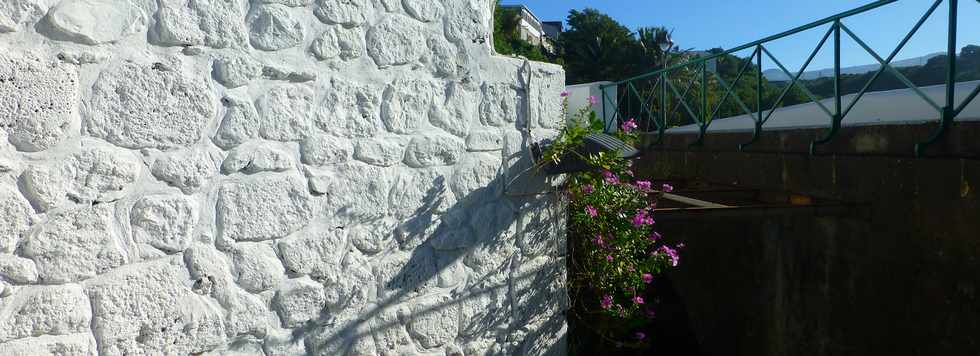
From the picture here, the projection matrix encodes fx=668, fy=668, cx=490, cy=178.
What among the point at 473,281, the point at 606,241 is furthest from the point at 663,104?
the point at 473,281

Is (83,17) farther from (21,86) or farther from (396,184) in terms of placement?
(396,184)

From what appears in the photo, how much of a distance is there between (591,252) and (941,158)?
5.99ft

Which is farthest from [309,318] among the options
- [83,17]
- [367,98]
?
[83,17]

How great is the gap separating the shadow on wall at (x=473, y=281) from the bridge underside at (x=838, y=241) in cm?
120

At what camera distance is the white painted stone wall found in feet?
5.75

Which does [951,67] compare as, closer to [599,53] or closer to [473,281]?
[473,281]

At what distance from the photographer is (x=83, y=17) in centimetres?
178

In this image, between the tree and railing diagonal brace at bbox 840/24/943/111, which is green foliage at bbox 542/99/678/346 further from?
the tree

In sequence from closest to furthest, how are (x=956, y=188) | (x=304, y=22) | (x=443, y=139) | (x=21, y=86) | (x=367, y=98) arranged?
1. (x=21, y=86)
2. (x=304, y=22)
3. (x=367, y=98)
4. (x=443, y=139)
5. (x=956, y=188)

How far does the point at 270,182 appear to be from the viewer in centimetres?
220

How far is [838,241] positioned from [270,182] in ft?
12.1

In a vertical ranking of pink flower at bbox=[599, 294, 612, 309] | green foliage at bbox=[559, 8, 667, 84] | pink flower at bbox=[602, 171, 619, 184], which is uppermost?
green foliage at bbox=[559, 8, 667, 84]

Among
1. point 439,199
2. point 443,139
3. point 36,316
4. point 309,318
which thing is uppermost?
point 443,139

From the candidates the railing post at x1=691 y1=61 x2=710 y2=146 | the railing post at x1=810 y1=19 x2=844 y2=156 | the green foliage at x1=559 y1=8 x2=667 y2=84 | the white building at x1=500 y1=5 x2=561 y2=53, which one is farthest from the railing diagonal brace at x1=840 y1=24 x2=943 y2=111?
the white building at x1=500 y1=5 x2=561 y2=53
